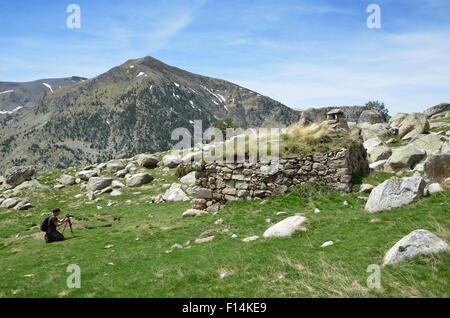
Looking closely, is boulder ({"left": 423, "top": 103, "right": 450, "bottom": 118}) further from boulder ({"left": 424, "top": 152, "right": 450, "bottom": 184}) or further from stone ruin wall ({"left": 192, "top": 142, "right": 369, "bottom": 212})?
boulder ({"left": 424, "top": 152, "right": 450, "bottom": 184})

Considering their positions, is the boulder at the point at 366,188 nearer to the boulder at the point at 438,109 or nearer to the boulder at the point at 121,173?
the boulder at the point at 121,173

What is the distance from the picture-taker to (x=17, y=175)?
33.3m

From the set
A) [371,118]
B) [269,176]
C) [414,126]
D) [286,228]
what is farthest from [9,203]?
[371,118]

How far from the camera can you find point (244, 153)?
19.1 meters

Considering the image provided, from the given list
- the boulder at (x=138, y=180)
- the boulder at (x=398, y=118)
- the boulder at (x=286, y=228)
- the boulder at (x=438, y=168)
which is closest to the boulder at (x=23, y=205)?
the boulder at (x=138, y=180)

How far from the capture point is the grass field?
7.24m

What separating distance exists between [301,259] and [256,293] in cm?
229

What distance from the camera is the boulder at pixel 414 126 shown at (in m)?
31.9

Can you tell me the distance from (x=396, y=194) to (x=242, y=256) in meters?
7.32

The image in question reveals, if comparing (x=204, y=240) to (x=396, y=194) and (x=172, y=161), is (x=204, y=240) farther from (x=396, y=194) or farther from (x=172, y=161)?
(x=172, y=161)

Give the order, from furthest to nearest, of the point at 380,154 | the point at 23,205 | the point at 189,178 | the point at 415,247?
the point at 189,178, the point at 23,205, the point at 380,154, the point at 415,247

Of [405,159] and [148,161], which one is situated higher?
[405,159]
